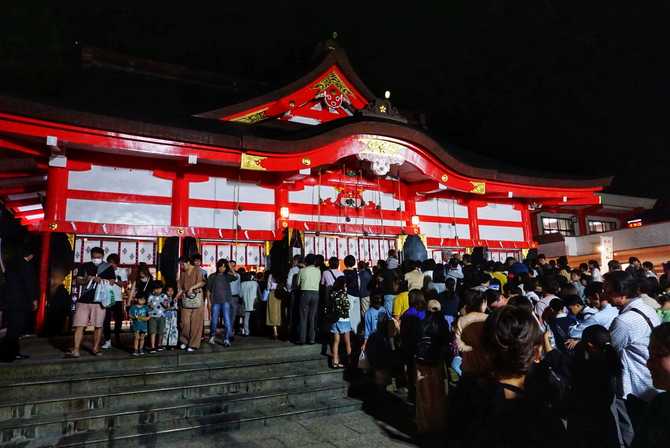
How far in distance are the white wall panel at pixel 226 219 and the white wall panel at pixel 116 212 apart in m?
0.72

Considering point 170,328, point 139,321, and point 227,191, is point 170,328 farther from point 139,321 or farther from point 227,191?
point 227,191

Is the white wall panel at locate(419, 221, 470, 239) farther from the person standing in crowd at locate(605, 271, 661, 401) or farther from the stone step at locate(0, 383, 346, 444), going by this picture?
the person standing in crowd at locate(605, 271, 661, 401)

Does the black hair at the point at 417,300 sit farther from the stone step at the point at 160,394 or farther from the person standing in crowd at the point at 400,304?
the stone step at the point at 160,394

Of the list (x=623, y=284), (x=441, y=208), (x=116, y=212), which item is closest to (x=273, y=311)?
(x=116, y=212)

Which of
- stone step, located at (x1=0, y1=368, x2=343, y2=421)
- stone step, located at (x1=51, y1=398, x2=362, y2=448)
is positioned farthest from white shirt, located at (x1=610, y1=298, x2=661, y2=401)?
stone step, located at (x1=0, y1=368, x2=343, y2=421)

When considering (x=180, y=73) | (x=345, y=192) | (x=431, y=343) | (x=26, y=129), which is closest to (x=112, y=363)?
(x=431, y=343)

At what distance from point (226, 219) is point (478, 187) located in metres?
8.26

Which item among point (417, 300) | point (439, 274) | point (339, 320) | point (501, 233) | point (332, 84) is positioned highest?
point (332, 84)

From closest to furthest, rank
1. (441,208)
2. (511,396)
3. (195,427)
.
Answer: (511,396), (195,427), (441,208)

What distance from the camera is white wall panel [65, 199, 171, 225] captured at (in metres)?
10.1

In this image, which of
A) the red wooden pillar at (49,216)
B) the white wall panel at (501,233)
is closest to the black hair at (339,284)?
the red wooden pillar at (49,216)

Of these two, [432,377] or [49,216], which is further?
[49,216]

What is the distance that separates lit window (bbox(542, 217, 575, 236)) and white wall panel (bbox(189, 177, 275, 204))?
1574 centimetres

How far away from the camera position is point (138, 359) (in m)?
6.83
